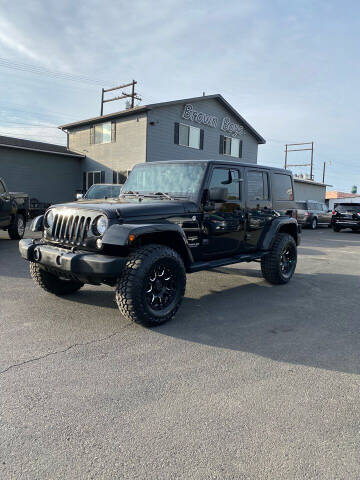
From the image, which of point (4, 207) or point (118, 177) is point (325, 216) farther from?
point (4, 207)

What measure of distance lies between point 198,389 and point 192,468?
0.86 meters

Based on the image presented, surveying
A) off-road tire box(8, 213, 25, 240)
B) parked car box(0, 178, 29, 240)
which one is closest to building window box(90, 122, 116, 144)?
parked car box(0, 178, 29, 240)

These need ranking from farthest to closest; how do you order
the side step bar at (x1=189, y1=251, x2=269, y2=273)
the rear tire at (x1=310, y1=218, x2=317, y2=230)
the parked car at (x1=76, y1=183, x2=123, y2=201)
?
the rear tire at (x1=310, y1=218, x2=317, y2=230) → the parked car at (x1=76, y1=183, x2=123, y2=201) → the side step bar at (x1=189, y1=251, x2=269, y2=273)

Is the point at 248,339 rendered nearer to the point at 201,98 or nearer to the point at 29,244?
the point at 29,244

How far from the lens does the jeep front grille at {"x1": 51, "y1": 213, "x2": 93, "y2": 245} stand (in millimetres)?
4273

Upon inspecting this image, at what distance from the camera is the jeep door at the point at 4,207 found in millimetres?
9965

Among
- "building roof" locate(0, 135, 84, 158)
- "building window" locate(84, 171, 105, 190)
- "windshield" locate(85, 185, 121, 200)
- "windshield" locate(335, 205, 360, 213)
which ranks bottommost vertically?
"windshield" locate(335, 205, 360, 213)

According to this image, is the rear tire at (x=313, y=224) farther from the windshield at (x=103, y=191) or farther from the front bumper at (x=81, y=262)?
the front bumper at (x=81, y=262)

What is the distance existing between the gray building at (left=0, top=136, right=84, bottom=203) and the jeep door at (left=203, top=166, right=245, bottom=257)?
1762 cm

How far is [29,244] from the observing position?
470 centimetres

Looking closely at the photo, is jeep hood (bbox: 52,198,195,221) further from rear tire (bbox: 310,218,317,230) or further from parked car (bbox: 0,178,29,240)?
rear tire (bbox: 310,218,317,230)

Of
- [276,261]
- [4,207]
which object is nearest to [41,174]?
[4,207]

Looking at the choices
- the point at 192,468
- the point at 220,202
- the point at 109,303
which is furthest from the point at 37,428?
the point at 220,202

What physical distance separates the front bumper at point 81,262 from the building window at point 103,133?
18.9 metres
